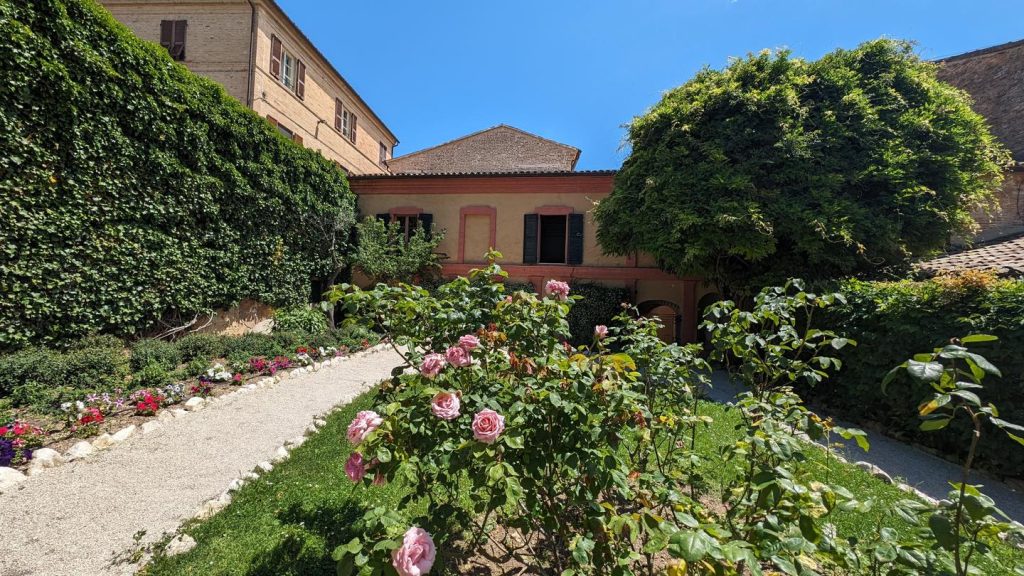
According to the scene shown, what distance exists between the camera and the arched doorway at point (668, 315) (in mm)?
12781

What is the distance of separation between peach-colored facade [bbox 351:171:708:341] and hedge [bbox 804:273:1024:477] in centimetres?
636

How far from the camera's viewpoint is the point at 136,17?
47.9 ft

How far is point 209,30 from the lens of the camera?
1441 centimetres

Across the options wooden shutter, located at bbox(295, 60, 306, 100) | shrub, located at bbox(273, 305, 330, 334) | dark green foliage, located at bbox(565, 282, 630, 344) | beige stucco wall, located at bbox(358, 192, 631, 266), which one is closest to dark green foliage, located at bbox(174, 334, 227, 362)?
shrub, located at bbox(273, 305, 330, 334)

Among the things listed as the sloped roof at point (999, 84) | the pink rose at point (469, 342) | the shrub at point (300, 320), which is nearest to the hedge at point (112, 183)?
the shrub at point (300, 320)

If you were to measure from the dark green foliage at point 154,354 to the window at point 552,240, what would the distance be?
10.5m

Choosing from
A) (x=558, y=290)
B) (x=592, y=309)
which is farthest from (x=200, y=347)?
(x=592, y=309)

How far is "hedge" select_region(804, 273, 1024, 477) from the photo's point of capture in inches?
171

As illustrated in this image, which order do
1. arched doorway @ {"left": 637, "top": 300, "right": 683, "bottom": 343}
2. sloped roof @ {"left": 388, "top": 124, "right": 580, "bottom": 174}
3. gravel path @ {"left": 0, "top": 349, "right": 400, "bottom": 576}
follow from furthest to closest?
sloped roof @ {"left": 388, "top": 124, "right": 580, "bottom": 174}, arched doorway @ {"left": 637, "top": 300, "right": 683, "bottom": 343}, gravel path @ {"left": 0, "top": 349, "right": 400, "bottom": 576}

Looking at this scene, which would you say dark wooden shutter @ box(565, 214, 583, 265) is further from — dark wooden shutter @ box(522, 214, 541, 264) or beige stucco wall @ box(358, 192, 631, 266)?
dark wooden shutter @ box(522, 214, 541, 264)

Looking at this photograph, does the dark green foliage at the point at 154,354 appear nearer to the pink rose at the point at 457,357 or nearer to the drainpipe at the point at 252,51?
the pink rose at the point at 457,357

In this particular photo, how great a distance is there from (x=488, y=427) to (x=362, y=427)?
20.0 inches

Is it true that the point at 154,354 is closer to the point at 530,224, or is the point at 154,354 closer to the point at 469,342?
the point at 469,342

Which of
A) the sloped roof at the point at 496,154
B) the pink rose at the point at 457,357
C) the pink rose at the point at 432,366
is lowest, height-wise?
the pink rose at the point at 432,366
